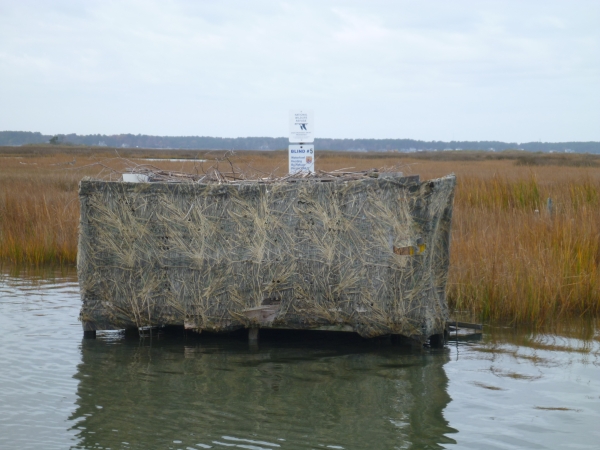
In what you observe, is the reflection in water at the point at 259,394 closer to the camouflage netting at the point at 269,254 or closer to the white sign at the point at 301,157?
the camouflage netting at the point at 269,254

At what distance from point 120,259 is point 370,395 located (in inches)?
123

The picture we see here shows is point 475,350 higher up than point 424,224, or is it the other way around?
point 424,224

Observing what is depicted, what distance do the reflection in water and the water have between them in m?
0.02

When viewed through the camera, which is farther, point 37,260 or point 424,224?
point 37,260

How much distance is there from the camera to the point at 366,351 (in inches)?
305

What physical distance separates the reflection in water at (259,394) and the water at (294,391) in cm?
2

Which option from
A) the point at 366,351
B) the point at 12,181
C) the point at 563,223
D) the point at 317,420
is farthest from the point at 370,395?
the point at 12,181

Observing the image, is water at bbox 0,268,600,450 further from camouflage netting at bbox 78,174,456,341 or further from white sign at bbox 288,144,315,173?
white sign at bbox 288,144,315,173

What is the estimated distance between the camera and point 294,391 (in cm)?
645

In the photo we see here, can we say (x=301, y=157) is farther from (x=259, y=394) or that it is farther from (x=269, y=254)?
(x=259, y=394)

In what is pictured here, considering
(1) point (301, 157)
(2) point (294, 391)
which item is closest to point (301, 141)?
(1) point (301, 157)

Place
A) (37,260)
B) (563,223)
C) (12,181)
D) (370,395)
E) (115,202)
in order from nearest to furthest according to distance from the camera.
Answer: (370,395) → (115,202) → (563,223) → (37,260) → (12,181)

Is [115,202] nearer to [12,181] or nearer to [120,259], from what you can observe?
[120,259]

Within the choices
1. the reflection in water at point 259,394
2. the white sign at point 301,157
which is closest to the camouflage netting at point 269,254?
the reflection in water at point 259,394
